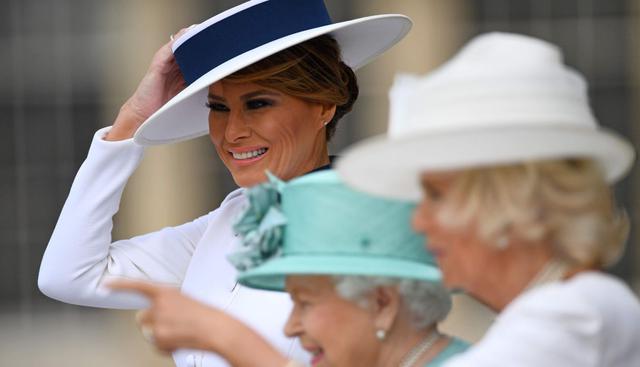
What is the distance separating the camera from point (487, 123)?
7.13 feet

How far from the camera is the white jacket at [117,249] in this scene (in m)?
3.32

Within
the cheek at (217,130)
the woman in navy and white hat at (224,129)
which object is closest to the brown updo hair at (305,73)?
the woman in navy and white hat at (224,129)

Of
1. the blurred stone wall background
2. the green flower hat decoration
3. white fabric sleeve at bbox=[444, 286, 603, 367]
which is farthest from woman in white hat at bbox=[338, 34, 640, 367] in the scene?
the blurred stone wall background

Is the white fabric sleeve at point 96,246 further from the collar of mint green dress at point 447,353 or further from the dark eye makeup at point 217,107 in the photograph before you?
the collar of mint green dress at point 447,353

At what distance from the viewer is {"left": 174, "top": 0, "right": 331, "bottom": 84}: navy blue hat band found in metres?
3.26

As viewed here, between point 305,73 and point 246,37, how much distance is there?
0.16m

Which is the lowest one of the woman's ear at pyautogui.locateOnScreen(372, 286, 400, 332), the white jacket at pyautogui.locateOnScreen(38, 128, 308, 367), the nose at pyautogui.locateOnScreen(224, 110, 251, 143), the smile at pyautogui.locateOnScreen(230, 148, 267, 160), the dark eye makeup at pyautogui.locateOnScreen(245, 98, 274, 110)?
the white jacket at pyautogui.locateOnScreen(38, 128, 308, 367)

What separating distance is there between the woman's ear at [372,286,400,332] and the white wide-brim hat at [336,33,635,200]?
24 cm

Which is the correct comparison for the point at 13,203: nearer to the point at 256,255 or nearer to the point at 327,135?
the point at 327,135

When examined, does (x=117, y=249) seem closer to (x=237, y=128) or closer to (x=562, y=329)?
(x=237, y=128)

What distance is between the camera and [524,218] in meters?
2.13

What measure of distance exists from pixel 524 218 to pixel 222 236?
4.40ft

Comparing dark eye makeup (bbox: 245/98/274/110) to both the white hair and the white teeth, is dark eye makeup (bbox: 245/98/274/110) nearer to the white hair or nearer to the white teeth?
the white teeth

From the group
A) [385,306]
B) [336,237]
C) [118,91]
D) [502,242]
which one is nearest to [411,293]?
[385,306]
